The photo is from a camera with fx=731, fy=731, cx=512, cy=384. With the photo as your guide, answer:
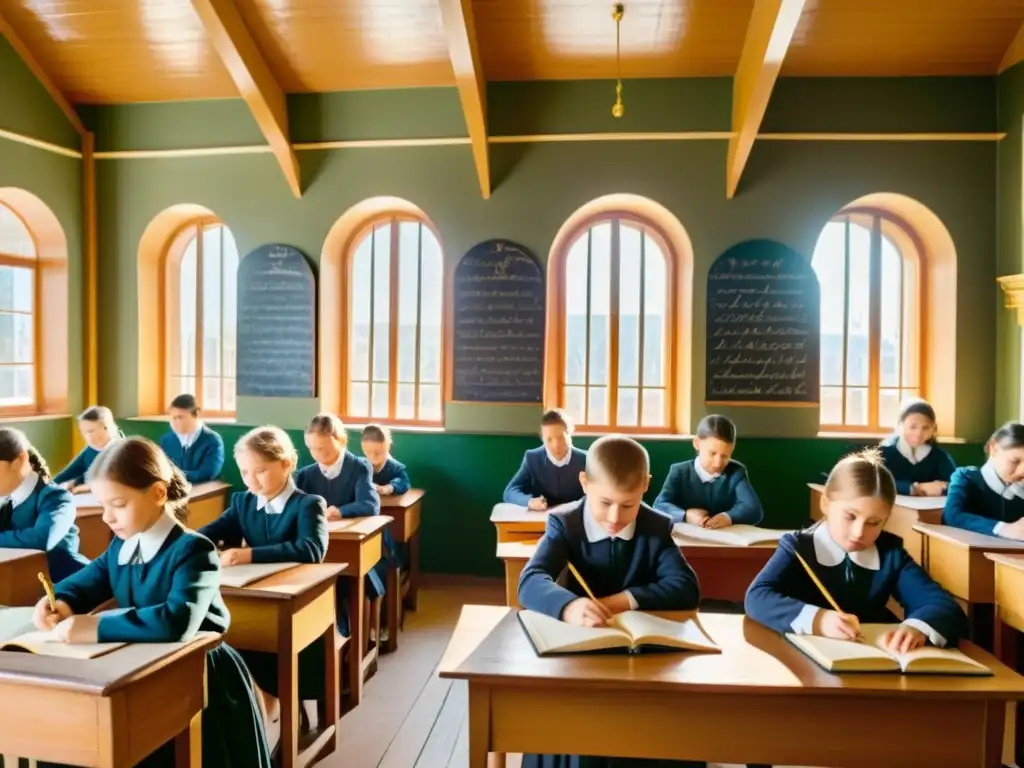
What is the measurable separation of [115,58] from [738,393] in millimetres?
5387

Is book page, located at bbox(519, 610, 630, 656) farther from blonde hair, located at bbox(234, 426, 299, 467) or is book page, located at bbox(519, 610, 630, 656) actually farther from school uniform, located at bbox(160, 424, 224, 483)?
school uniform, located at bbox(160, 424, 224, 483)

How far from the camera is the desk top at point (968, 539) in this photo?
9.86 ft

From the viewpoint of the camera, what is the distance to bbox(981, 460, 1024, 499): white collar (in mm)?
3373

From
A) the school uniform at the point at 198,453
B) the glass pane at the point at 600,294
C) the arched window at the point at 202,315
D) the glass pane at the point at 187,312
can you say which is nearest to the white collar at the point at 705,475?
the glass pane at the point at 600,294

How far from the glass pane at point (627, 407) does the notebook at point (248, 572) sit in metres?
3.48

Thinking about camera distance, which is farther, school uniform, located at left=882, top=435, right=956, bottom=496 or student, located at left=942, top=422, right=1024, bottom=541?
school uniform, located at left=882, top=435, right=956, bottom=496

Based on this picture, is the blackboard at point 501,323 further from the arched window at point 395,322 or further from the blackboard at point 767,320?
the blackboard at point 767,320

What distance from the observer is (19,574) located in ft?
9.49

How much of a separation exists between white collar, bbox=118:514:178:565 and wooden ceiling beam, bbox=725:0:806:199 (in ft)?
13.6

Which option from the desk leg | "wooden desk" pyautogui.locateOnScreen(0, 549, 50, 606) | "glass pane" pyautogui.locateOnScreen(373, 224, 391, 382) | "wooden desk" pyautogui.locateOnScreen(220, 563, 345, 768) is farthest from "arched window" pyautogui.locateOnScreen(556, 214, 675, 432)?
the desk leg

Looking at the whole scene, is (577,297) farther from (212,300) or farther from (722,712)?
(722,712)

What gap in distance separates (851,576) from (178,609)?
185 centimetres

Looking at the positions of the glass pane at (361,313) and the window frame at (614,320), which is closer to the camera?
the window frame at (614,320)

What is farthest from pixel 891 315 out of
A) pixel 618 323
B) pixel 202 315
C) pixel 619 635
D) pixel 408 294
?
pixel 202 315
